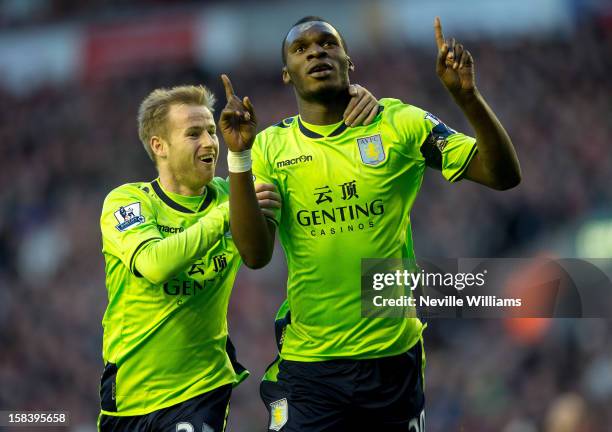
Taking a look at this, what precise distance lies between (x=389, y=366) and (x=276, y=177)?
1048 mm

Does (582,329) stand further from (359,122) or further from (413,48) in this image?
(413,48)

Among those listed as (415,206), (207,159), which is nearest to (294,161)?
(207,159)

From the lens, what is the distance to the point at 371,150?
4.98m

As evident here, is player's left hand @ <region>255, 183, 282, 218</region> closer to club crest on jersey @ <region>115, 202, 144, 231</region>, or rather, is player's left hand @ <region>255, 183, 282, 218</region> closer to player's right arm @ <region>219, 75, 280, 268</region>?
player's right arm @ <region>219, 75, 280, 268</region>

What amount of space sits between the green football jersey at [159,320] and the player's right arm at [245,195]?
0.60m

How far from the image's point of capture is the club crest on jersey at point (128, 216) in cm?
541

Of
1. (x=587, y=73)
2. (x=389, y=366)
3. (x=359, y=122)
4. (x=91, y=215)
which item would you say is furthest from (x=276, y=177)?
(x=91, y=215)

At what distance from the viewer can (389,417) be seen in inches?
194

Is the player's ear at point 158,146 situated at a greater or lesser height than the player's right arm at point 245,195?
greater

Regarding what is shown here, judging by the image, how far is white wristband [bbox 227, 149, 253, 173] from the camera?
4582 millimetres

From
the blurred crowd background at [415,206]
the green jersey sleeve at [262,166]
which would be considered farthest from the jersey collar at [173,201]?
the blurred crowd background at [415,206]

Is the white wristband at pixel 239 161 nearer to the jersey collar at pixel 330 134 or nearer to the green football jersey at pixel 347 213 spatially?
the green football jersey at pixel 347 213

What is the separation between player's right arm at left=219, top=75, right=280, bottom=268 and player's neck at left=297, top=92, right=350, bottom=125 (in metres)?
0.51

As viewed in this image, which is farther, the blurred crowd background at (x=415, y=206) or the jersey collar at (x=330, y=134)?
the blurred crowd background at (x=415, y=206)
